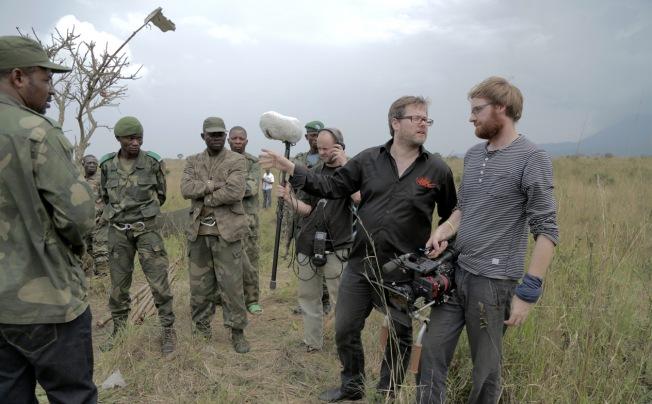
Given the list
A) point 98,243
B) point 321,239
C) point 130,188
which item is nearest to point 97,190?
point 98,243

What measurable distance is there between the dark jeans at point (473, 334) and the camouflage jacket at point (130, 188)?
2.87 metres

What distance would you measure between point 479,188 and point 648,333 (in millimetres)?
1597

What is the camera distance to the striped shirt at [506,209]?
2127mm

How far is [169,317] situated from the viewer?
13.8ft

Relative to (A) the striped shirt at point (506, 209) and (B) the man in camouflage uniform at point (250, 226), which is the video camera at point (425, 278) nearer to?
(A) the striped shirt at point (506, 209)

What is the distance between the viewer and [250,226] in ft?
18.2

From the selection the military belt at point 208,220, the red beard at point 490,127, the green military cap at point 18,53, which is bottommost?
the military belt at point 208,220

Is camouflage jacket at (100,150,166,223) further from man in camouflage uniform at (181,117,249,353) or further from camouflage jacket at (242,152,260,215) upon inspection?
camouflage jacket at (242,152,260,215)

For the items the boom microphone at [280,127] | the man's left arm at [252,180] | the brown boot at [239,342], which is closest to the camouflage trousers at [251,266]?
the man's left arm at [252,180]

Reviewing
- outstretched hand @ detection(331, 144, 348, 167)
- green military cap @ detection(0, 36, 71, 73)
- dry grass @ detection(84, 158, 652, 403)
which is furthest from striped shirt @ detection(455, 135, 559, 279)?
green military cap @ detection(0, 36, 71, 73)

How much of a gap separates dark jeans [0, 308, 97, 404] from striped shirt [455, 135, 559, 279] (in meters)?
1.91

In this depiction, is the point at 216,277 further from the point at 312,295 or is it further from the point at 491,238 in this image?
the point at 491,238

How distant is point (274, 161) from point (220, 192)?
47.6 inches

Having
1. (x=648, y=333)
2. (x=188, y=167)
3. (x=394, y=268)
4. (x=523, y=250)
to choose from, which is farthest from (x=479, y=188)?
(x=188, y=167)
